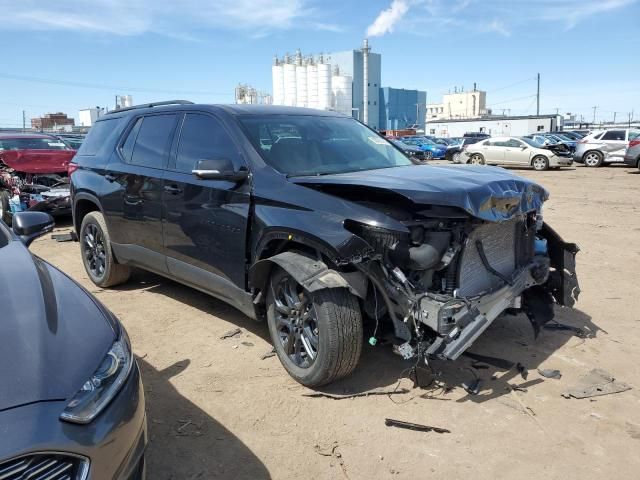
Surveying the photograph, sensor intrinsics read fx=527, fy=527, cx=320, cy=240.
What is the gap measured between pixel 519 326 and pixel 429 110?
420 ft

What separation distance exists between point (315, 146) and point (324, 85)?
51.8 metres

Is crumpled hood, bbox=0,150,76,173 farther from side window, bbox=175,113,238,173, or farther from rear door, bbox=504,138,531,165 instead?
rear door, bbox=504,138,531,165


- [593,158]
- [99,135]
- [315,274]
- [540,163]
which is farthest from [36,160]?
[593,158]

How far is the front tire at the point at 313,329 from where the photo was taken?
3.34 meters

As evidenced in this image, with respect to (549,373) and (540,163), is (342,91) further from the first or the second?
(549,373)

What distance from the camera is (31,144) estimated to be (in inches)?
460

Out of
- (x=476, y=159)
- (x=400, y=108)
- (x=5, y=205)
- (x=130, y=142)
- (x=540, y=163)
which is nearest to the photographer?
(x=130, y=142)

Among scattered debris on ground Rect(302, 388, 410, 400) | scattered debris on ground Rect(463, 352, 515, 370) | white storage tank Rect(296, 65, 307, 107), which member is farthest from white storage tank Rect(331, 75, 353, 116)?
scattered debris on ground Rect(302, 388, 410, 400)

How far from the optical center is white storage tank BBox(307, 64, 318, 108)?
2135 inches

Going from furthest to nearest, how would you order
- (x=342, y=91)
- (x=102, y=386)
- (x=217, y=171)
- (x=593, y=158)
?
(x=342, y=91), (x=593, y=158), (x=217, y=171), (x=102, y=386)

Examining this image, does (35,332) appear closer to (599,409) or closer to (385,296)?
(385,296)

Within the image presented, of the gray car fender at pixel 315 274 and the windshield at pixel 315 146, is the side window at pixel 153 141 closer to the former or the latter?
the windshield at pixel 315 146

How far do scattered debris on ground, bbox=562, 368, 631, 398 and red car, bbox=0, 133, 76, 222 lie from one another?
9391mm

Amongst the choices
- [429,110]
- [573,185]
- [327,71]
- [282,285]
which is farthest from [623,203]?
[429,110]
